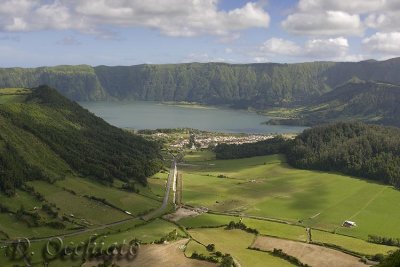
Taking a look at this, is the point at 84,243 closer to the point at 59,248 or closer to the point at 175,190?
the point at 59,248

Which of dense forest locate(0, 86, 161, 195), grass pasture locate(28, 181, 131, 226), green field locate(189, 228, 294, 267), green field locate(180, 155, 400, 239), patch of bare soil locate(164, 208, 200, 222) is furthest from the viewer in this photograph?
dense forest locate(0, 86, 161, 195)

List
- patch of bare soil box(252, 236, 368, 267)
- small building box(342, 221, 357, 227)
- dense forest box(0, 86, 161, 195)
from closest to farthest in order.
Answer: patch of bare soil box(252, 236, 368, 267) → small building box(342, 221, 357, 227) → dense forest box(0, 86, 161, 195)

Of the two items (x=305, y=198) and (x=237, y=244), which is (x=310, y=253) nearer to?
(x=237, y=244)

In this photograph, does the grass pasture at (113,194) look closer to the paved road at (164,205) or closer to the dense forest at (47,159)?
the paved road at (164,205)

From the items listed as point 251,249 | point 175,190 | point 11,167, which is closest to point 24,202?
point 11,167

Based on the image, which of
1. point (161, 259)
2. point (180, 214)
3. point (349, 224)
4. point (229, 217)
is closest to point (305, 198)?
point (349, 224)

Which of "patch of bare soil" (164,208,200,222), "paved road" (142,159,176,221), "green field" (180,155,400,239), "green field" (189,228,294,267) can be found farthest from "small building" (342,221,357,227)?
"paved road" (142,159,176,221)

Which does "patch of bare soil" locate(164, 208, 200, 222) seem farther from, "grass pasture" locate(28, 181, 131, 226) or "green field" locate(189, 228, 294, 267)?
"green field" locate(189, 228, 294, 267)

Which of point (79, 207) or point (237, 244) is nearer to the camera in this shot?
point (237, 244)
